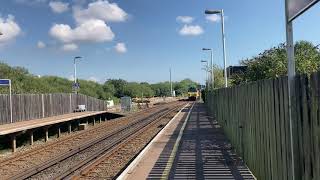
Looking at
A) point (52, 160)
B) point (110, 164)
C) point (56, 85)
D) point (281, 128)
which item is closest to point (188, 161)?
point (110, 164)

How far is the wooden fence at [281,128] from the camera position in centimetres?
539

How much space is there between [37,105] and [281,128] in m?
30.7

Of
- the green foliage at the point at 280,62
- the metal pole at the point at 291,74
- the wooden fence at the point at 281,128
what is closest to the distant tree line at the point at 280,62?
the green foliage at the point at 280,62

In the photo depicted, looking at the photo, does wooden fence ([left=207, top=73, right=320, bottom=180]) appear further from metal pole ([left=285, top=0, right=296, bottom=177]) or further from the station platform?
the station platform

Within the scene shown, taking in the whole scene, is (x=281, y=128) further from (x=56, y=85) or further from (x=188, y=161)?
(x=56, y=85)

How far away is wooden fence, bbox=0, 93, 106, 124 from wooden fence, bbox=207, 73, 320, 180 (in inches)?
839

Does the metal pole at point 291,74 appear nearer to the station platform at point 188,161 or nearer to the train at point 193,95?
the station platform at point 188,161

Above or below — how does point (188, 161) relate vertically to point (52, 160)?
above

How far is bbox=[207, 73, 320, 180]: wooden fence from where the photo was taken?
539 centimetres

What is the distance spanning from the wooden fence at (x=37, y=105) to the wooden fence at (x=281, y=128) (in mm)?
21322

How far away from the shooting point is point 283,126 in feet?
22.4

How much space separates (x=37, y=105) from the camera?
3594cm

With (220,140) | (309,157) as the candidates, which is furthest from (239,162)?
(309,157)

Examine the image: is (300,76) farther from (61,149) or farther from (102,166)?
(61,149)
